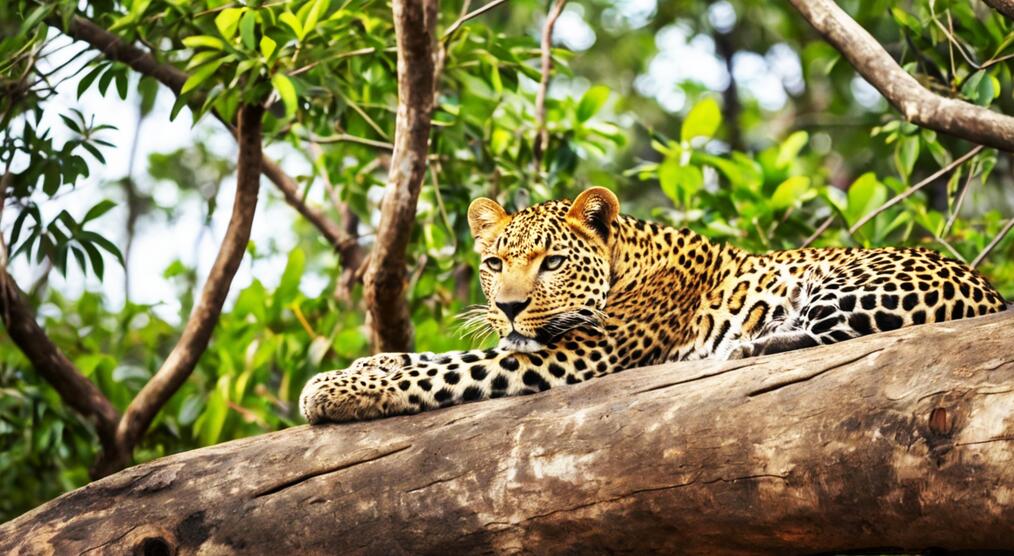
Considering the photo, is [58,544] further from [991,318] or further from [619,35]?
[619,35]

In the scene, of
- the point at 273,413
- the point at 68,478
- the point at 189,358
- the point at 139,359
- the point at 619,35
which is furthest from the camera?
the point at 619,35

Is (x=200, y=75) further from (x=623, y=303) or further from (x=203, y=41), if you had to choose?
(x=623, y=303)

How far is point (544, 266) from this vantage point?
7.10 metres

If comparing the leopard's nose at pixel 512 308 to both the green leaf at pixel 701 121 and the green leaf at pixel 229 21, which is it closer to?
the green leaf at pixel 229 21

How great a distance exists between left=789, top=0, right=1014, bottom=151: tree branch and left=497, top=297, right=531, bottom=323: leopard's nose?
2.11m

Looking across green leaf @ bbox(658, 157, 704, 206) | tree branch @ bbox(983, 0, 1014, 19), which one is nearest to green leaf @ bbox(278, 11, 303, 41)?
green leaf @ bbox(658, 157, 704, 206)

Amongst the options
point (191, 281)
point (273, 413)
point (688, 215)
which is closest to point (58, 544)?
point (273, 413)

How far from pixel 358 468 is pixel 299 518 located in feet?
1.20

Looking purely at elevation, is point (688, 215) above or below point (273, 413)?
above

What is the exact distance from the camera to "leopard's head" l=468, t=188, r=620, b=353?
6934 millimetres

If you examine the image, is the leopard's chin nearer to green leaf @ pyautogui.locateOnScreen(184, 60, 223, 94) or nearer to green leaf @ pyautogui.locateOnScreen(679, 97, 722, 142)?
green leaf @ pyautogui.locateOnScreen(184, 60, 223, 94)

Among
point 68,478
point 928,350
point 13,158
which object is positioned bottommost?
point 68,478

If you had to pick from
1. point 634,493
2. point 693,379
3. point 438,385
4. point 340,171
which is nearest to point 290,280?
point 340,171

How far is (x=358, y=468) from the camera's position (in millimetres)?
6199
